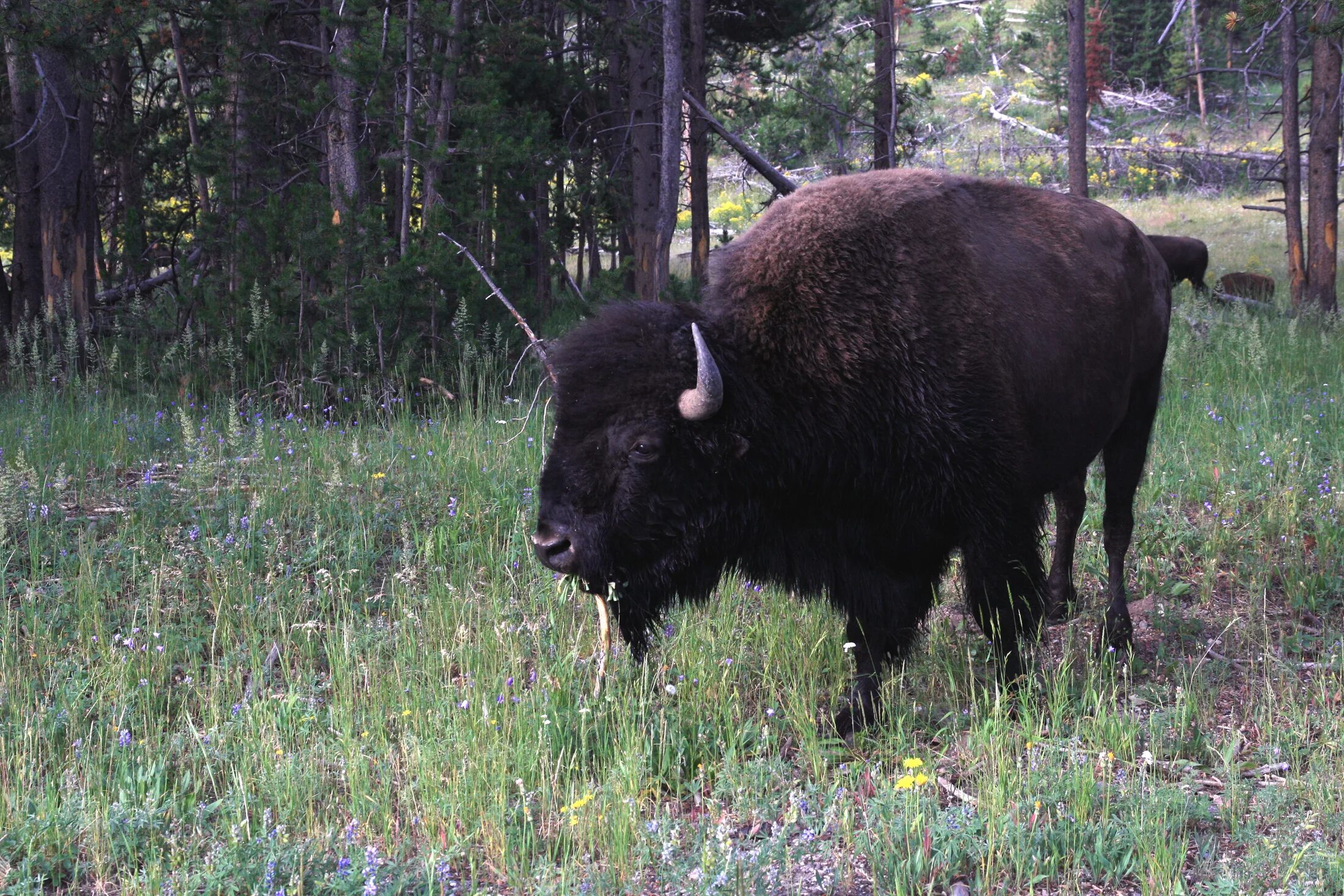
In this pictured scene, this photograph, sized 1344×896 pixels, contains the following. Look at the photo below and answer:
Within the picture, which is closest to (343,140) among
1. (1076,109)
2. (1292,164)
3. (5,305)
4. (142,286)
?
(5,305)

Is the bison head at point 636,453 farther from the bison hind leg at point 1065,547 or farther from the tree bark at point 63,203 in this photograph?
the tree bark at point 63,203

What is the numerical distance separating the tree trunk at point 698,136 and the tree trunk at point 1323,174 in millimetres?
8116

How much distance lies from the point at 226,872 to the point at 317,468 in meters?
4.14

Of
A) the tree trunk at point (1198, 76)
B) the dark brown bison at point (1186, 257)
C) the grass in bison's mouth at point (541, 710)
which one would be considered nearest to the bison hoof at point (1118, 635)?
the grass in bison's mouth at point (541, 710)

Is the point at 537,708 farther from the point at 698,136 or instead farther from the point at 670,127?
the point at 698,136

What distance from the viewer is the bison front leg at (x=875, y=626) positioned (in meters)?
4.40

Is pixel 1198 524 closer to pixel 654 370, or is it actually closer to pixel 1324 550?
pixel 1324 550

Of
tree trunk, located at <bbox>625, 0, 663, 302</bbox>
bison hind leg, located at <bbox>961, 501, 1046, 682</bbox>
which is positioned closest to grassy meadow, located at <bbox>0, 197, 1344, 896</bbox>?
bison hind leg, located at <bbox>961, 501, 1046, 682</bbox>

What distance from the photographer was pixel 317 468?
6.89 meters

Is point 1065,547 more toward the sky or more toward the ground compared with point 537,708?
more toward the ground

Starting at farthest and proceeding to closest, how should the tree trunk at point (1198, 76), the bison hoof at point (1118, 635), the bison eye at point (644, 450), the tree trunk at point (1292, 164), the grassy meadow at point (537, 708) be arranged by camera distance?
the tree trunk at point (1198, 76) → the tree trunk at point (1292, 164) → the bison hoof at point (1118, 635) → the bison eye at point (644, 450) → the grassy meadow at point (537, 708)

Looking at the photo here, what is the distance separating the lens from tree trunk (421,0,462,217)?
8.95m

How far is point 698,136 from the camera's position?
15477 mm

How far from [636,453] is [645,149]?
894 cm
